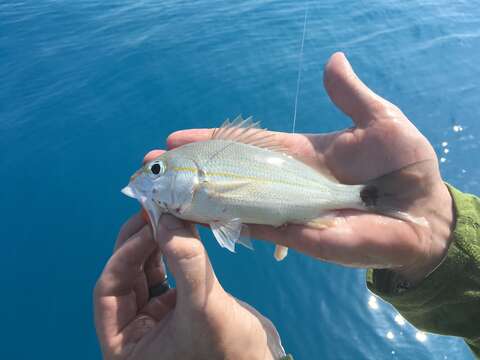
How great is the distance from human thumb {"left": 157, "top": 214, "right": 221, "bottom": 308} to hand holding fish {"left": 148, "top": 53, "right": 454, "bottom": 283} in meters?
0.83

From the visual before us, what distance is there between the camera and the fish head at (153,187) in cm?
286

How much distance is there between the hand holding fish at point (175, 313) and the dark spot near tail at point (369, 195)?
3.96ft

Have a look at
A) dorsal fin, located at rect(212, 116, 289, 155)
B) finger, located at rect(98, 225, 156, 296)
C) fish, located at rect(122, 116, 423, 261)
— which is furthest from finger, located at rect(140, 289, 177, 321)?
dorsal fin, located at rect(212, 116, 289, 155)

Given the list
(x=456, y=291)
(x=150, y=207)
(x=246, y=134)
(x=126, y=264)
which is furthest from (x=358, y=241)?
(x=126, y=264)

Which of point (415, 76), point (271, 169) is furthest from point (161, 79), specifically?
point (271, 169)

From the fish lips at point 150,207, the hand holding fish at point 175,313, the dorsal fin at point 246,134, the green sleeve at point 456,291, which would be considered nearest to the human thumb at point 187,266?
the hand holding fish at point 175,313

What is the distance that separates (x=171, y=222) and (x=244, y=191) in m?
0.64

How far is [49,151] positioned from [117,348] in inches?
210

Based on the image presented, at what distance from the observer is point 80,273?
5250mm

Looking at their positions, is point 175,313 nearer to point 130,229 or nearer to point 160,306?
point 160,306

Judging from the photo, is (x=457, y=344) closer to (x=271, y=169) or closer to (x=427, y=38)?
(x=271, y=169)

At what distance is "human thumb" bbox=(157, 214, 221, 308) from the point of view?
7.14ft

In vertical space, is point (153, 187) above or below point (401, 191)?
above

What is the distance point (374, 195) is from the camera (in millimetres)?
3008
